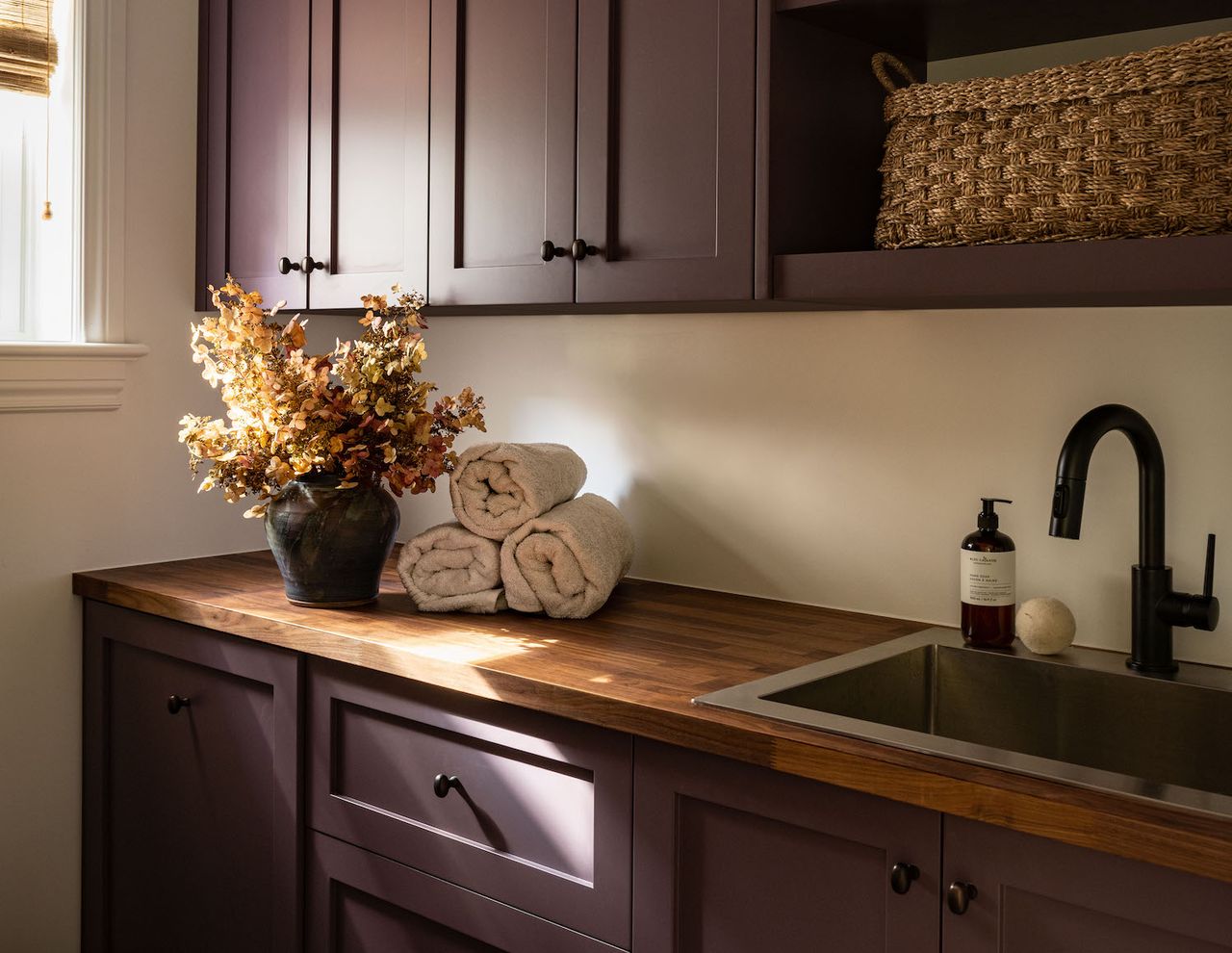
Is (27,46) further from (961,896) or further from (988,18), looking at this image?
(961,896)

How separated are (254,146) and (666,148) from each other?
102cm

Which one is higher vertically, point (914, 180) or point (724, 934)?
point (914, 180)

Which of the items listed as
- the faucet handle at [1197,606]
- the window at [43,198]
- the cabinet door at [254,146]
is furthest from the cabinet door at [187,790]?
the faucet handle at [1197,606]

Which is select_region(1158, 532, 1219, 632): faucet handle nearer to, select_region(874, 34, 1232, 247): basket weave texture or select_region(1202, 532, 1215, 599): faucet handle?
select_region(1202, 532, 1215, 599): faucet handle

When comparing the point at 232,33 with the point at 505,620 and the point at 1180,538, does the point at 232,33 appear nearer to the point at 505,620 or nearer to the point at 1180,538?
the point at 505,620

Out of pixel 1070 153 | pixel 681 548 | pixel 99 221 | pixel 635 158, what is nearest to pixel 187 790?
pixel 681 548

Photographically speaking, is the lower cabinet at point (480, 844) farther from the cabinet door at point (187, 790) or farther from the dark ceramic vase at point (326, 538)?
the dark ceramic vase at point (326, 538)

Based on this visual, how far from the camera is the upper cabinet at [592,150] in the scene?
163cm

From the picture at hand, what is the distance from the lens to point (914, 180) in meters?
1.53

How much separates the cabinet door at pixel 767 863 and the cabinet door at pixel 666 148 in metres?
0.64

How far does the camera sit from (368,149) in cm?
212

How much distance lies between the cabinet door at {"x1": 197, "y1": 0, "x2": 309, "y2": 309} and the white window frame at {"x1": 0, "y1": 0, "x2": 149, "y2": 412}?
16 centimetres

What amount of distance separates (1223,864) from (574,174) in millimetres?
1234

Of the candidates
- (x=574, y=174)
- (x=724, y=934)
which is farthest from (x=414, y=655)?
(x=574, y=174)
